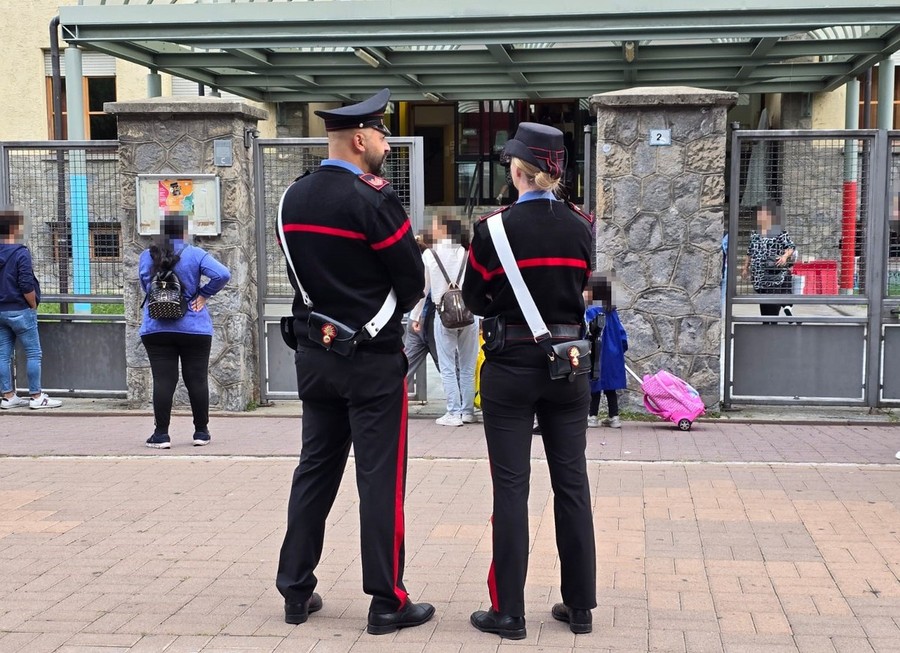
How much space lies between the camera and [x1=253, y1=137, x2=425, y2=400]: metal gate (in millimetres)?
9383

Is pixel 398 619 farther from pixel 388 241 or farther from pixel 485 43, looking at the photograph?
pixel 485 43

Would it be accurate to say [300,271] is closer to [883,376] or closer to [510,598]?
[510,598]

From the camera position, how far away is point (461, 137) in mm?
25766

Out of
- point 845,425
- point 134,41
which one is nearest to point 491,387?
point 845,425

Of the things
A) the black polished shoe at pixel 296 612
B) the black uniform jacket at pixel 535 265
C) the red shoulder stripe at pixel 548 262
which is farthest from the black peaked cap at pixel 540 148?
the black polished shoe at pixel 296 612

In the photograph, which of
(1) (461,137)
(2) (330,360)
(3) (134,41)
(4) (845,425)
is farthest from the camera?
(1) (461,137)

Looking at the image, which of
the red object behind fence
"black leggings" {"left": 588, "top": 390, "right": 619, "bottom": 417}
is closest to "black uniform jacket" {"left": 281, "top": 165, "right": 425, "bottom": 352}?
"black leggings" {"left": 588, "top": 390, "right": 619, "bottom": 417}

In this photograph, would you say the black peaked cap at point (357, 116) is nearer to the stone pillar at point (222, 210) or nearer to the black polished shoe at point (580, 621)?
the black polished shoe at point (580, 621)

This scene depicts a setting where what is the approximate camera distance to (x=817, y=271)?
9180 mm

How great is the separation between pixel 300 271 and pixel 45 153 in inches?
264

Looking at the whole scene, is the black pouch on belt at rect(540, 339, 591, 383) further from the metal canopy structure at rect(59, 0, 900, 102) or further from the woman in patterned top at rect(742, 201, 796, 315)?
the metal canopy structure at rect(59, 0, 900, 102)

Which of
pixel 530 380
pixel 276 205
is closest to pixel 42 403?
pixel 276 205

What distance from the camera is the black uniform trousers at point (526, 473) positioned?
4.17 metres

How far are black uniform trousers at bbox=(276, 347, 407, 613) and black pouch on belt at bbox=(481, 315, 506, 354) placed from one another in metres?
0.35
